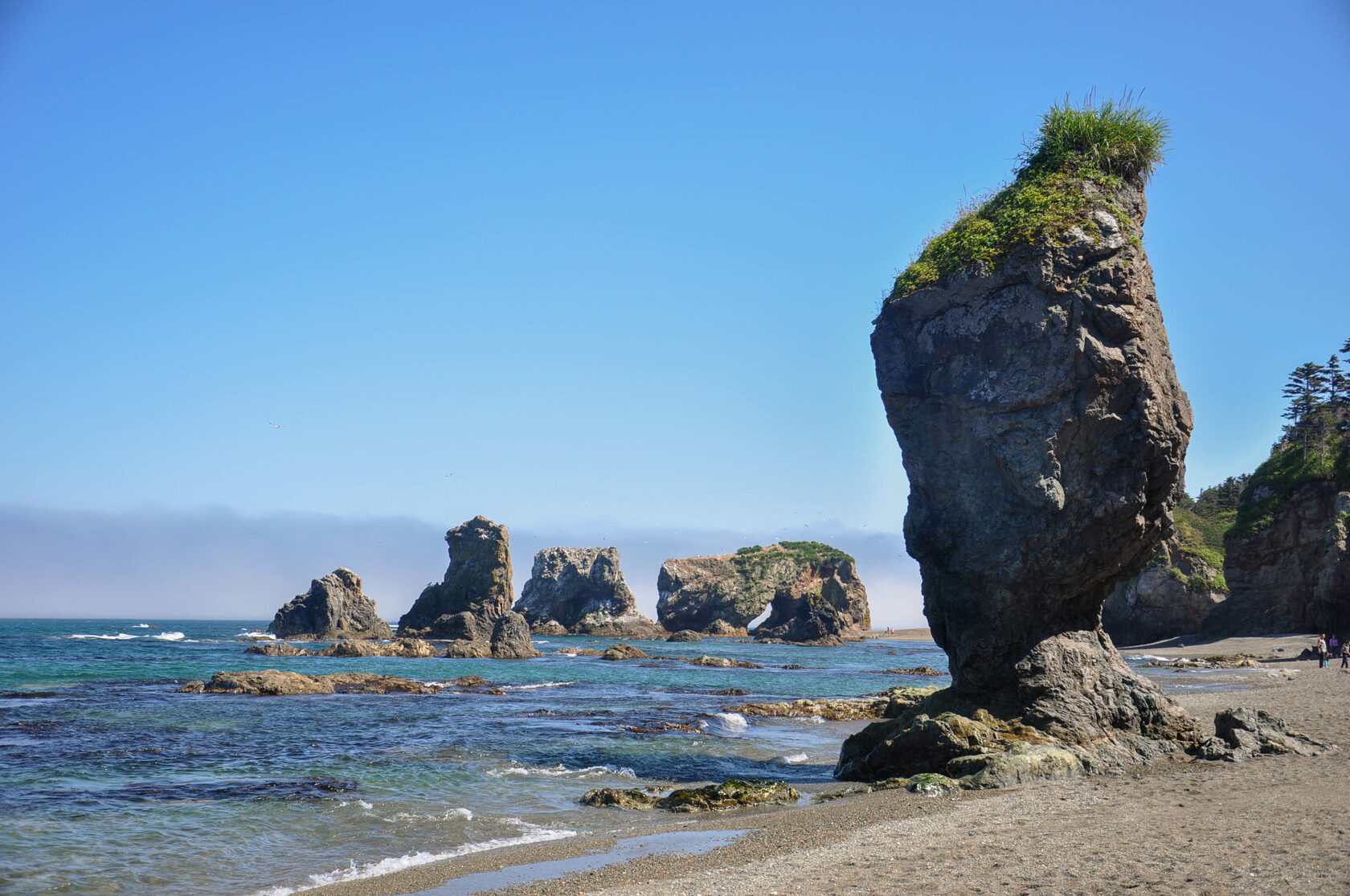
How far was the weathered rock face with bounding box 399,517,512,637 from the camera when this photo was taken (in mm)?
83250

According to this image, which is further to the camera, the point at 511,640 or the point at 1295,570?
the point at 511,640

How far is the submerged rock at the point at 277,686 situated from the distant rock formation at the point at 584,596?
78.8 meters

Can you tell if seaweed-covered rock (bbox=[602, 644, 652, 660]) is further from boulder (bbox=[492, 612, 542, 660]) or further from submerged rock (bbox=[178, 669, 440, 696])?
submerged rock (bbox=[178, 669, 440, 696])

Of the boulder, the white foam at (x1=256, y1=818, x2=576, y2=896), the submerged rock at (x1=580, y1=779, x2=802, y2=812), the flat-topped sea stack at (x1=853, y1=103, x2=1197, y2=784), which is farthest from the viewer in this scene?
the boulder

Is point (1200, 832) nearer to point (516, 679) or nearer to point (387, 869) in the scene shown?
point (387, 869)

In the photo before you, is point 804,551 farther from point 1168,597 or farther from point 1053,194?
point 1053,194

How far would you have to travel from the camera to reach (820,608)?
10269 centimetres

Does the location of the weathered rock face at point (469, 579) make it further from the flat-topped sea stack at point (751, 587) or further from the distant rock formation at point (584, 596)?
the flat-topped sea stack at point (751, 587)

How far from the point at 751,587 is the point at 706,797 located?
107 m

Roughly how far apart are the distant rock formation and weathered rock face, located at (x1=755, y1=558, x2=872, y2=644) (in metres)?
16.7

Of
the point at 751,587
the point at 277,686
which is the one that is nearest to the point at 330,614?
the point at 277,686

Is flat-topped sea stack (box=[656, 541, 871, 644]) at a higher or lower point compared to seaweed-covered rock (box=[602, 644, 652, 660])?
higher

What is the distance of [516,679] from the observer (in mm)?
44750

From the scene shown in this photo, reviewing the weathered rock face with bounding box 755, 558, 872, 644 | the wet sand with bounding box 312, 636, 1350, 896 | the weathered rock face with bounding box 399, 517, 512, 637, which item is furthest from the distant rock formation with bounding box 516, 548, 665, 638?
the wet sand with bounding box 312, 636, 1350, 896
